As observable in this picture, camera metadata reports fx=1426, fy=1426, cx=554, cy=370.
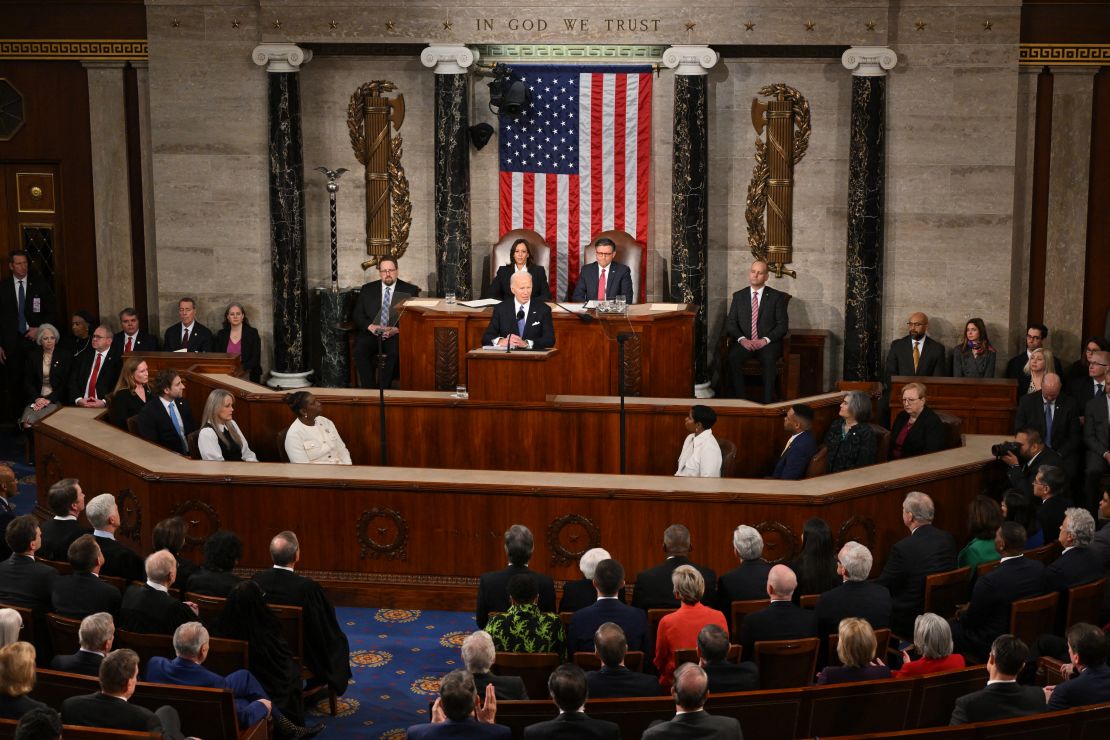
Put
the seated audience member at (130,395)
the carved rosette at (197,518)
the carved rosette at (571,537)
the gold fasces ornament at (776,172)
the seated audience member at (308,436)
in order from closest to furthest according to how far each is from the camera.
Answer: the carved rosette at (571,537) < the carved rosette at (197,518) < the seated audience member at (308,436) < the seated audience member at (130,395) < the gold fasces ornament at (776,172)

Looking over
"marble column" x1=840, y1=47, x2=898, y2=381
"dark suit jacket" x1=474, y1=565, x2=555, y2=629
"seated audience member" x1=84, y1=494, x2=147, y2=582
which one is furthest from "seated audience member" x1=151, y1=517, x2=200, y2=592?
"marble column" x1=840, y1=47, x2=898, y2=381

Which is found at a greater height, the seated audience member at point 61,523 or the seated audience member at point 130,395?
the seated audience member at point 130,395

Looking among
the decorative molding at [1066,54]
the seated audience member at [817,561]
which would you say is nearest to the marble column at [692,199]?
the decorative molding at [1066,54]

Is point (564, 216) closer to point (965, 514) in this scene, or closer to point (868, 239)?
point (868, 239)

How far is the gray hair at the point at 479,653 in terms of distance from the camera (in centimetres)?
630

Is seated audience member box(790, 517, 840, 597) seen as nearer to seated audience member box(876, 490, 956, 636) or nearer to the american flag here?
seated audience member box(876, 490, 956, 636)

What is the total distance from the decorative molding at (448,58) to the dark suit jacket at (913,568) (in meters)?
7.97

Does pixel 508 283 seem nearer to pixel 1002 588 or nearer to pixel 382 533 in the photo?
pixel 382 533

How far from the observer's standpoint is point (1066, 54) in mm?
14367

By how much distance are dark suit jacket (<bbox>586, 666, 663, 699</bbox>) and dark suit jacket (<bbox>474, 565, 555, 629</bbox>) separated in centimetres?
133

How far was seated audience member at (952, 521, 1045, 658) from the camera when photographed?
25.8 feet

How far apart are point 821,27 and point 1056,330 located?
397cm

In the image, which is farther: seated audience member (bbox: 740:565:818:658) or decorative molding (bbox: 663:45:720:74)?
decorative molding (bbox: 663:45:720:74)

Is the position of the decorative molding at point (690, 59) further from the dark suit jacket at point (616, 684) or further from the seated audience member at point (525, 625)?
the dark suit jacket at point (616, 684)
